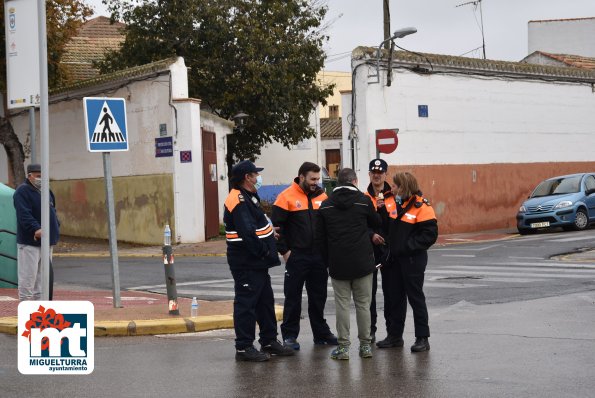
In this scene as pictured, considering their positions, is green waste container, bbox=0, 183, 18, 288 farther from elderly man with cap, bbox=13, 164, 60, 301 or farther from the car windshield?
the car windshield

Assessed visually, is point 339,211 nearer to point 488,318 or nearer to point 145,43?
point 488,318

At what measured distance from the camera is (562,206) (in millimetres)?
28281

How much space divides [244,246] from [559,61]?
33574mm

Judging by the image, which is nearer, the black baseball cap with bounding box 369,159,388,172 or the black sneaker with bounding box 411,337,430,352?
the black sneaker with bounding box 411,337,430,352

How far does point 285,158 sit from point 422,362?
41833mm

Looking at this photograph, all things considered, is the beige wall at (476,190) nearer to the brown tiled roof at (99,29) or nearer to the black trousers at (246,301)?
the black trousers at (246,301)

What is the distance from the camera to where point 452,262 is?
20.5m

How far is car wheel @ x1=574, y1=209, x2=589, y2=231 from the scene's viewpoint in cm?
2844

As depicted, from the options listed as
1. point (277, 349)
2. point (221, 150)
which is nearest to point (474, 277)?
point (277, 349)

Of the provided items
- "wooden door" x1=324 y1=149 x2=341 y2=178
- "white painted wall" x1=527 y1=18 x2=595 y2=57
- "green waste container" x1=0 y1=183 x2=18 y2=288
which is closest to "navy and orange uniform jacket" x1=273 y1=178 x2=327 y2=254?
"green waste container" x1=0 y1=183 x2=18 y2=288

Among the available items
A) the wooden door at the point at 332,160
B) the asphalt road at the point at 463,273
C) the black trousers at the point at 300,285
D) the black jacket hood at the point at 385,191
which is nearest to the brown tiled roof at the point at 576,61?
the asphalt road at the point at 463,273

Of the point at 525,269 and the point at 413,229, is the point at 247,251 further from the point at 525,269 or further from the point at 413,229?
the point at 525,269

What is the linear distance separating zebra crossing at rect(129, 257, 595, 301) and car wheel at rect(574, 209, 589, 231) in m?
8.96

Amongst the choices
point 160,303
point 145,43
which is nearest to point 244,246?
point 160,303
